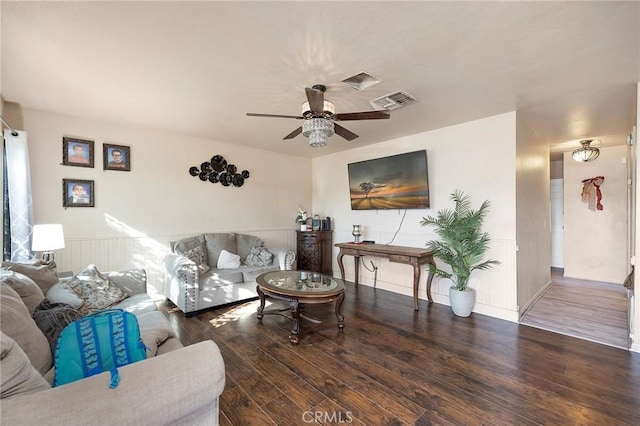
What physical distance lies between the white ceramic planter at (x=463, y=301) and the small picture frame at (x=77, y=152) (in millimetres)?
4951

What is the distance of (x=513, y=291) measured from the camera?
3359 mm

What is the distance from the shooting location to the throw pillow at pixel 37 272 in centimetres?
195

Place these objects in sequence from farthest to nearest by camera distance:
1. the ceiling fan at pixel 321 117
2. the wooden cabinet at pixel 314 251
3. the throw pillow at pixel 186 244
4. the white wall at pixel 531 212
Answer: the wooden cabinet at pixel 314 251
the throw pillow at pixel 186 244
the white wall at pixel 531 212
the ceiling fan at pixel 321 117

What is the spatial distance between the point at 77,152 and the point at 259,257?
269 cm

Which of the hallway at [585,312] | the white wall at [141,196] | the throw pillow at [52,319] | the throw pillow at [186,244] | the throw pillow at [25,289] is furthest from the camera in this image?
the throw pillow at [186,244]

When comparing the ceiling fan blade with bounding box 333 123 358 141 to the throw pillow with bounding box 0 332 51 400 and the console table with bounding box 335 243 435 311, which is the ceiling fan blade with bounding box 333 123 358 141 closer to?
the console table with bounding box 335 243 435 311

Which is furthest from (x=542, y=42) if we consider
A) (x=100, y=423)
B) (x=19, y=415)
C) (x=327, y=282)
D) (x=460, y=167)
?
(x=19, y=415)

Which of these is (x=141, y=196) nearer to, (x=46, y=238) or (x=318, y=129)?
(x=46, y=238)

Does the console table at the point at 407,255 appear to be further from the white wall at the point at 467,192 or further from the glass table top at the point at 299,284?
the glass table top at the point at 299,284

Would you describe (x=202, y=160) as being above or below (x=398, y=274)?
above

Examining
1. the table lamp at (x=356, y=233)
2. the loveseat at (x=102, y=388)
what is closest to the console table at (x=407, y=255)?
the table lamp at (x=356, y=233)

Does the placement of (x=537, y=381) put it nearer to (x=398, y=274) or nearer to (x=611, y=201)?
(x=398, y=274)

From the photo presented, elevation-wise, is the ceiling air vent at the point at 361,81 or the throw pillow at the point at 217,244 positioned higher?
the ceiling air vent at the point at 361,81

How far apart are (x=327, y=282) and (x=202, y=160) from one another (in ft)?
9.61
